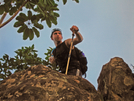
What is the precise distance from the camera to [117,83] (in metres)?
3.40

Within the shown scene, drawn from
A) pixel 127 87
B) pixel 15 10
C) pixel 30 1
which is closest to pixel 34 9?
pixel 30 1

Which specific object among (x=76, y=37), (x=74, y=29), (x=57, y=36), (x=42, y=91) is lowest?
(x=42, y=91)

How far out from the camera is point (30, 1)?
3.06 metres

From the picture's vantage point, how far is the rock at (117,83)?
10.6 feet

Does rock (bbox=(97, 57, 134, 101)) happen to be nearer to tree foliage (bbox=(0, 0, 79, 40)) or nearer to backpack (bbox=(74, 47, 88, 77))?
backpack (bbox=(74, 47, 88, 77))

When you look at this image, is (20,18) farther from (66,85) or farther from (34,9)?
(66,85)

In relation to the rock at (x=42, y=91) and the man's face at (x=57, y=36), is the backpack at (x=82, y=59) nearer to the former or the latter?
the man's face at (x=57, y=36)

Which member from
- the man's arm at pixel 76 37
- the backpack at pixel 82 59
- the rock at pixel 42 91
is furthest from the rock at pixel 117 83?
the rock at pixel 42 91

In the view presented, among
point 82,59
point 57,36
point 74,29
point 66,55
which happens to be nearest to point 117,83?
point 82,59

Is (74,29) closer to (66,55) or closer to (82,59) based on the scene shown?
(66,55)

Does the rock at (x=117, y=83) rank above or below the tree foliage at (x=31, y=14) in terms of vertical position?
below

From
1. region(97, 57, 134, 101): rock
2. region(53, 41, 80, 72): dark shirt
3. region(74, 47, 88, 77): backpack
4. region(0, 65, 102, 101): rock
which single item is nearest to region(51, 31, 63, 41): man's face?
region(53, 41, 80, 72): dark shirt

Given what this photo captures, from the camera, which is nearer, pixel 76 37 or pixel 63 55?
pixel 76 37

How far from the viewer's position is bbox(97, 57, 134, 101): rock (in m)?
3.24
